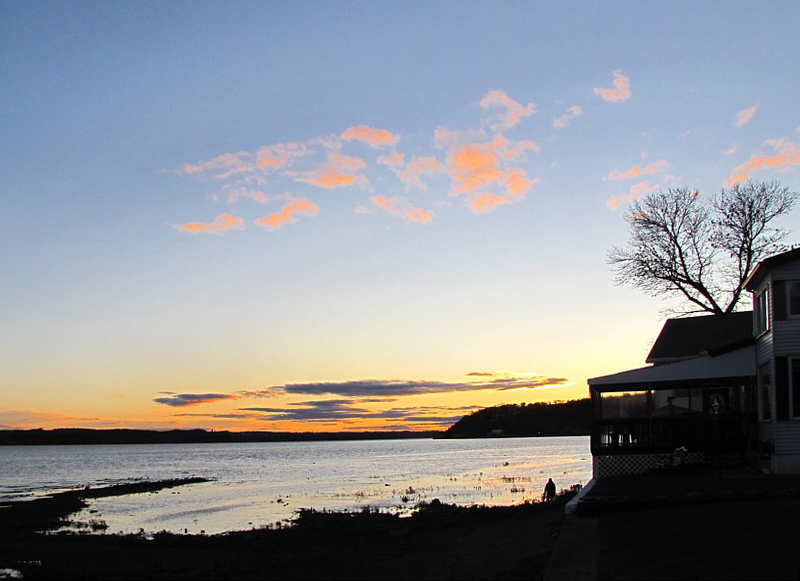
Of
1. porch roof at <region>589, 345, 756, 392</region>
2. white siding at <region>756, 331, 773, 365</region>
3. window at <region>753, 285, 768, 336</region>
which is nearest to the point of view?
white siding at <region>756, 331, 773, 365</region>

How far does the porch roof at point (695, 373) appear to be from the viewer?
26297 mm

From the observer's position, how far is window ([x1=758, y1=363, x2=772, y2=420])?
79.6 feet

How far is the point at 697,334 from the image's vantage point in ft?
113

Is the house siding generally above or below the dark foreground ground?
above

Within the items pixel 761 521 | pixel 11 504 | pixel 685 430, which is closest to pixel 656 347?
pixel 685 430

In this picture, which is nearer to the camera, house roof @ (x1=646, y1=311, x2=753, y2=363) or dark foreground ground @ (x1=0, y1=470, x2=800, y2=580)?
dark foreground ground @ (x1=0, y1=470, x2=800, y2=580)

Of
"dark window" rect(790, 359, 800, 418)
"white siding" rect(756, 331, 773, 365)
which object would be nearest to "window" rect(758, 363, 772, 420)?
"white siding" rect(756, 331, 773, 365)

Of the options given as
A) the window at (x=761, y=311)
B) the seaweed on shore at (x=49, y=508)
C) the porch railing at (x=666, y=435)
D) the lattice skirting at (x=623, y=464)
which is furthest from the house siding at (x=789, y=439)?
the seaweed on shore at (x=49, y=508)

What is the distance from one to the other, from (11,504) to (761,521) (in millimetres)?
43113

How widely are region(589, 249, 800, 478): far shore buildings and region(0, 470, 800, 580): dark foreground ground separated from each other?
1.36 m

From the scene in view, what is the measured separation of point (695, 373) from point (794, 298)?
4.55m

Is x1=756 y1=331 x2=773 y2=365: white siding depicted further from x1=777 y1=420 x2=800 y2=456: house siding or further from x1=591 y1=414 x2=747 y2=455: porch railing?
x1=591 y1=414 x2=747 y2=455: porch railing

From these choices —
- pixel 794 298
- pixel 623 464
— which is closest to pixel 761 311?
pixel 794 298

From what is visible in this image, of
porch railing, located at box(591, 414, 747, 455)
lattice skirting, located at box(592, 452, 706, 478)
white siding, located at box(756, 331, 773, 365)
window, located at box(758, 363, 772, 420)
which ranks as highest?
white siding, located at box(756, 331, 773, 365)
